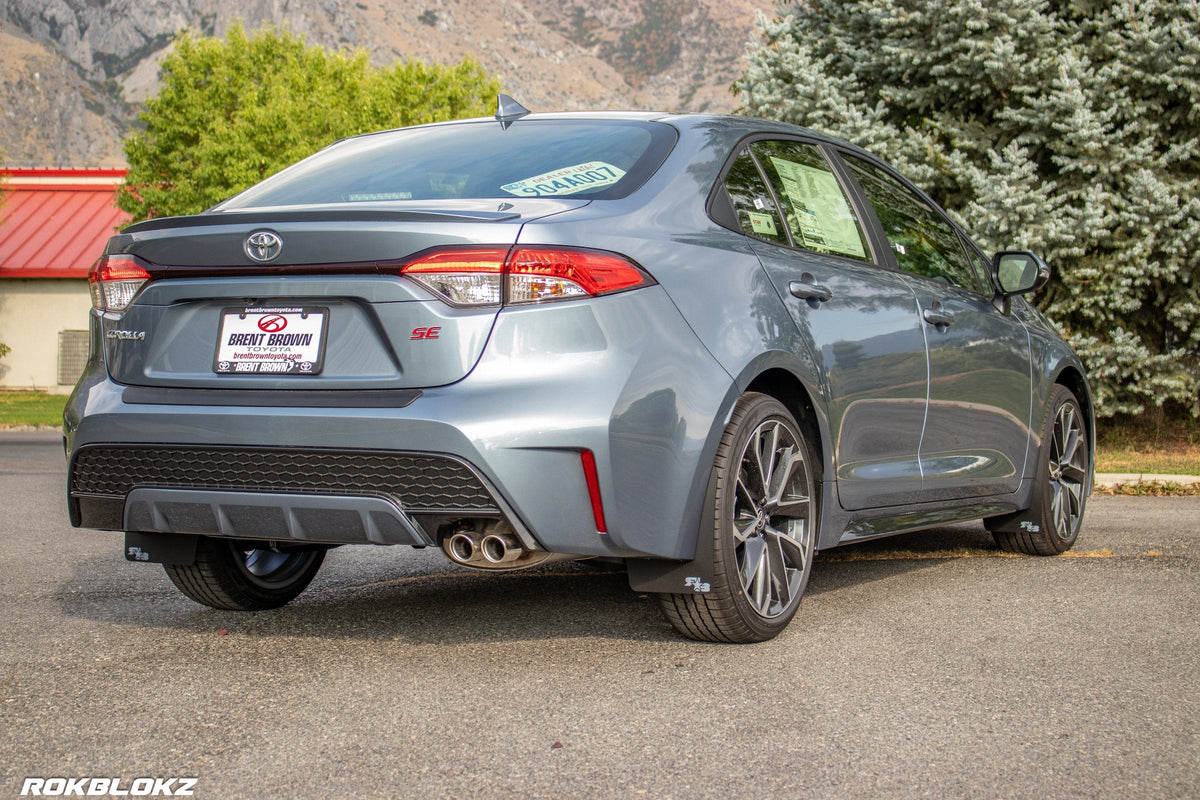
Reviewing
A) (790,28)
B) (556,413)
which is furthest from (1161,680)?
(790,28)

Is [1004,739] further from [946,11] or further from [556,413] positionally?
[946,11]

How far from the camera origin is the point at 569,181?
4066mm

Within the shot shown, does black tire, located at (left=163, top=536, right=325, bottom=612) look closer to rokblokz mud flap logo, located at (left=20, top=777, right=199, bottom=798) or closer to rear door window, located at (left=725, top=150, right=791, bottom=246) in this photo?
rokblokz mud flap logo, located at (left=20, top=777, right=199, bottom=798)

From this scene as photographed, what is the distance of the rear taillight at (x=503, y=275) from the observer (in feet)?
11.7

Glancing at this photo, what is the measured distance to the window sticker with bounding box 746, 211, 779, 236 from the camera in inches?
173

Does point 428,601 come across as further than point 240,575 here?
Yes

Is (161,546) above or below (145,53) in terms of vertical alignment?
above

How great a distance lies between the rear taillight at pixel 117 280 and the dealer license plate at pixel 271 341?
0.37 metres

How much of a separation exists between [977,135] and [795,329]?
949 centimetres

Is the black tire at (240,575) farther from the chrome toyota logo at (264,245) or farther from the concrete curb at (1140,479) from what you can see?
the concrete curb at (1140,479)

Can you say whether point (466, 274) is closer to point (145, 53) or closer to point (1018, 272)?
point (1018, 272)

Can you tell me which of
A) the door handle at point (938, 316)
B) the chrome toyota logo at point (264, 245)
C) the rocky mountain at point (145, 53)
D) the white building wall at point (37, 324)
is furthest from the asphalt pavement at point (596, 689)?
the rocky mountain at point (145, 53)

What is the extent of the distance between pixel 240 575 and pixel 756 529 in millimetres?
1867

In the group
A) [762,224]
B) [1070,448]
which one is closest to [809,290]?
[762,224]
